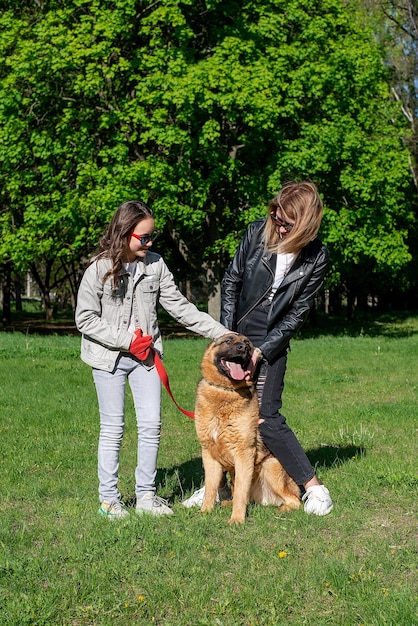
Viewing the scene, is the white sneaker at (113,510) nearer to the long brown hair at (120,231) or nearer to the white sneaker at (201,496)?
the white sneaker at (201,496)

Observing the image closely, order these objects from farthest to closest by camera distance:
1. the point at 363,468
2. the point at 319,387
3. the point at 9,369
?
the point at 9,369 < the point at 319,387 < the point at 363,468

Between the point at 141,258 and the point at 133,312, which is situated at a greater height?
the point at 141,258

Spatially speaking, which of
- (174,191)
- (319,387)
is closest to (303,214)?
(319,387)

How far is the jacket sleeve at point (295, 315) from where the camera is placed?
18.4 ft

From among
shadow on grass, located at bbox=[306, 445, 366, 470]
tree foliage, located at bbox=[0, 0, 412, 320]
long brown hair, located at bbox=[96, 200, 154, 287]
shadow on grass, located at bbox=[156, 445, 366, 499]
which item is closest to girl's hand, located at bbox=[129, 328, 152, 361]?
long brown hair, located at bbox=[96, 200, 154, 287]

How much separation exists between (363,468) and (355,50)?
66.6 feet

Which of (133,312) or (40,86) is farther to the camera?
(40,86)

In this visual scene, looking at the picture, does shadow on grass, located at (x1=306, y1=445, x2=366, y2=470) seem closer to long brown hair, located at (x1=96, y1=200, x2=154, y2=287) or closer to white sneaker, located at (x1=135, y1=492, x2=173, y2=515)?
white sneaker, located at (x1=135, y1=492, x2=173, y2=515)

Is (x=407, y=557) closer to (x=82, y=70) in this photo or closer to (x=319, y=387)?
(x=319, y=387)

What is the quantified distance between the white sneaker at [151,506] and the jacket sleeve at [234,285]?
146 centimetres

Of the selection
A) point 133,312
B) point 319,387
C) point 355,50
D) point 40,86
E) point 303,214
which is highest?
point 355,50

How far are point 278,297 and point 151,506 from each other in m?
1.86

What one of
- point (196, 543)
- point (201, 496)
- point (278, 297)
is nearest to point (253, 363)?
point (278, 297)

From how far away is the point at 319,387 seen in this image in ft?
43.3
